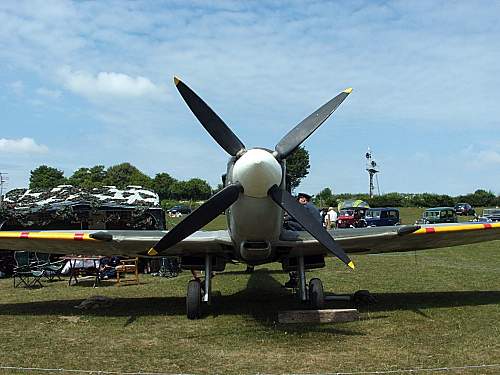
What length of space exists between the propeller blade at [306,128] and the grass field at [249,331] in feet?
9.31

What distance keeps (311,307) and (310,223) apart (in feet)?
7.28

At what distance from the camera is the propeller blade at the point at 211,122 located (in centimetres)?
840

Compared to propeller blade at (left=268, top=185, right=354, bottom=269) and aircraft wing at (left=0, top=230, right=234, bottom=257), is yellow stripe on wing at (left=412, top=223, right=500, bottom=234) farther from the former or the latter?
aircraft wing at (left=0, top=230, right=234, bottom=257)

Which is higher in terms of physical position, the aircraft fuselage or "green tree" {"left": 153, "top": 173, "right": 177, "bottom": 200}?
"green tree" {"left": 153, "top": 173, "right": 177, "bottom": 200}

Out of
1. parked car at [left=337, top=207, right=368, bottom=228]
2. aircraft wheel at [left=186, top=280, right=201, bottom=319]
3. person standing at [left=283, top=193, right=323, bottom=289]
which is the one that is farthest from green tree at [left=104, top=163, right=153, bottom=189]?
aircraft wheel at [left=186, top=280, right=201, bottom=319]

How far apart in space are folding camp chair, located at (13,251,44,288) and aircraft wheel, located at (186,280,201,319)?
682 centimetres

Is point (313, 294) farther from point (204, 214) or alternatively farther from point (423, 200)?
point (423, 200)

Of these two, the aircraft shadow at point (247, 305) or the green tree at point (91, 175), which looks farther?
the green tree at point (91, 175)

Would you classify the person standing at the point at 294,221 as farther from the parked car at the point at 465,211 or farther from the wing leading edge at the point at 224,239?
the parked car at the point at 465,211

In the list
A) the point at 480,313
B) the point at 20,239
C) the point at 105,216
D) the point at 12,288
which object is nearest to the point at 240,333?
the point at 480,313

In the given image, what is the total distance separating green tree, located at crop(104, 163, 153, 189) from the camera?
13101 cm

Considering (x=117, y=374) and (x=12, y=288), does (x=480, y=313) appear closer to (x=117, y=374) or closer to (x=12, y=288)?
(x=117, y=374)

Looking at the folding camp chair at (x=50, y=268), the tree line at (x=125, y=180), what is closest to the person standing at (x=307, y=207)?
the folding camp chair at (x=50, y=268)

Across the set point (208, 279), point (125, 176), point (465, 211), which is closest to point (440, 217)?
point (465, 211)
